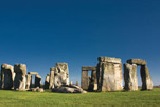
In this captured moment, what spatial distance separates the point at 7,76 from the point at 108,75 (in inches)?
434

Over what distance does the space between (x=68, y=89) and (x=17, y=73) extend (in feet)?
23.5

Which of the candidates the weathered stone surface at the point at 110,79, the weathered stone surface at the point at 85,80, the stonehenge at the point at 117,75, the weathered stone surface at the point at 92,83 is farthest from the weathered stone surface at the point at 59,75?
the weathered stone surface at the point at 110,79

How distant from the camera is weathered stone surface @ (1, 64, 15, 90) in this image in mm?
28953

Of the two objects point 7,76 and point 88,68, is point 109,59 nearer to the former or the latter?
point 88,68

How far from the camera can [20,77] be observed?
1046 inches

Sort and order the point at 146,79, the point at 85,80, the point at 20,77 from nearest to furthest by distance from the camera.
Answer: the point at 146,79, the point at 20,77, the point at 85,80

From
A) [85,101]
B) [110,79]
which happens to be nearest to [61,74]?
[110,79]

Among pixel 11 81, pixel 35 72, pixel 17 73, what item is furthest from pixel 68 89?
pixel 35 72

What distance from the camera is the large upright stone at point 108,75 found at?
24.8 metres

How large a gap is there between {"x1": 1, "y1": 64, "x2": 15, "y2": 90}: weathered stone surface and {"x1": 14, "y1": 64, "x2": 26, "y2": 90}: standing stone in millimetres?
2080

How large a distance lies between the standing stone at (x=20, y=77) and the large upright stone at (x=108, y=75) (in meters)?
7.17

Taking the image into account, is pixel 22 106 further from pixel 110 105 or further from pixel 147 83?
pixel 147 83

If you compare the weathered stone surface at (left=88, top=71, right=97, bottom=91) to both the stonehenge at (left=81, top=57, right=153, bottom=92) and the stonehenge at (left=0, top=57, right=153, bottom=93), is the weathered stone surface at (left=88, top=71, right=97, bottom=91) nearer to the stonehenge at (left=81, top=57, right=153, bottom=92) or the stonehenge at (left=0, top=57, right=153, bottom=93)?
the stonehenge at (left=0, top=57, right=153, bottom=93)

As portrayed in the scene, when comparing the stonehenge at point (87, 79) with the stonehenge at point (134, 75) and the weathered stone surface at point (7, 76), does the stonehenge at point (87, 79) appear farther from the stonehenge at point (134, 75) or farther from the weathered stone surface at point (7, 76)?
the weathered stone surface at point (7, 76)
